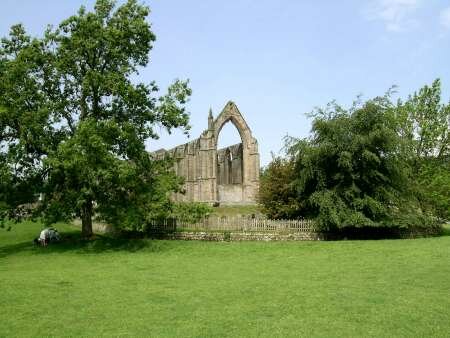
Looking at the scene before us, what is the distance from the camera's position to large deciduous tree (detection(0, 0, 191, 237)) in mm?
24938

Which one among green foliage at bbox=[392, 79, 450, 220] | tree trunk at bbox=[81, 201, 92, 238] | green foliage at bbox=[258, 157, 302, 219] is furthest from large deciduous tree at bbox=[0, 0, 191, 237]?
green foliage at bbox=[392, 79, 450, 220]

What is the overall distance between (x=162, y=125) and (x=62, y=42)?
6.94 m

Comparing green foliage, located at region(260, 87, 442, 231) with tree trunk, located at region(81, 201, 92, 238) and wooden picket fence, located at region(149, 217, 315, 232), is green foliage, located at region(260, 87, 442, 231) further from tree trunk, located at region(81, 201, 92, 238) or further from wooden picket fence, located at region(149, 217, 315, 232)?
tree trunk, located at region(81, 201, 92, 238)

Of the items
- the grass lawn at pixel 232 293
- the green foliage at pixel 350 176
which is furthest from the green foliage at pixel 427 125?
the grass lawn at pixel 232 293

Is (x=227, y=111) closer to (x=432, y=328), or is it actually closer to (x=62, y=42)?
(x=62, y=42)

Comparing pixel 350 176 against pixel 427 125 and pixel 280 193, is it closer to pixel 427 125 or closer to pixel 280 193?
pixel 280 193

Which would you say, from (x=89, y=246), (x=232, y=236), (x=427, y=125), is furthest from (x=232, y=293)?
(x=427, y=125)

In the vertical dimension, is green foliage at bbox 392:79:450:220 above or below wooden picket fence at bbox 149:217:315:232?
above

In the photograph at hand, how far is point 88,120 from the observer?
2505cm

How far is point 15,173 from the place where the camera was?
2639cm

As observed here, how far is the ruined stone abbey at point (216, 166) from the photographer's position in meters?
57.8

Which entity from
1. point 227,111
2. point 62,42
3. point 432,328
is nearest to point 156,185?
point 62,42

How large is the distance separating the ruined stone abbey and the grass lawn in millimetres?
33339

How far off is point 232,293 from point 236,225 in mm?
15484
